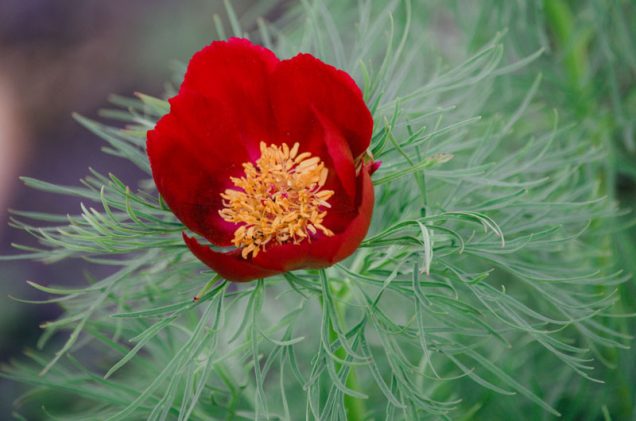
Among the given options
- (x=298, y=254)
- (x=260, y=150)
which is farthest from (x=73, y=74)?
(x=298, y=254)

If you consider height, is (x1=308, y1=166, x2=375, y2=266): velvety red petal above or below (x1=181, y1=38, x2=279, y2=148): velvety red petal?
below

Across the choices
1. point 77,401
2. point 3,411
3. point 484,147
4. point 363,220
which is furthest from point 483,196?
point 3,411

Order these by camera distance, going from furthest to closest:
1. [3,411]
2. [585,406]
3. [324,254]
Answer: [3,411] < [585,406] < [324,254]

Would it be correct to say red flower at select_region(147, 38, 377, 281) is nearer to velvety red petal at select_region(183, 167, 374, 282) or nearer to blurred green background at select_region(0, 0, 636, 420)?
velvety red petal at select_region(183, 167, 374, 282)

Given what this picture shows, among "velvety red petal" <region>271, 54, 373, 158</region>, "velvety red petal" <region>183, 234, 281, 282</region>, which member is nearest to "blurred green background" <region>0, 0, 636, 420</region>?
"velvety red petal" <region>271, 54, 373, 158</region>

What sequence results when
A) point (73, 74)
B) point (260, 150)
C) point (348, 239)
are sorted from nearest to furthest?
point (348, 239)
point (260, 150)
point (73, 74)

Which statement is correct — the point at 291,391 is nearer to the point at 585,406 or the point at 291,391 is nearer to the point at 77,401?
the point at 585,406

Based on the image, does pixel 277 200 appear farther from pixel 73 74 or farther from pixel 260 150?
pixel 73 74
